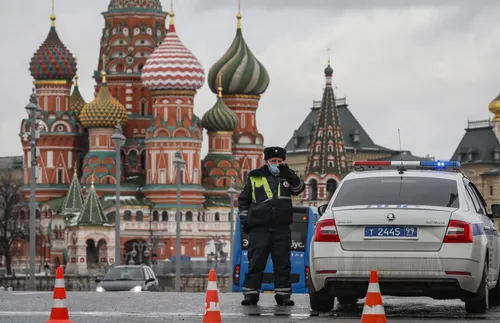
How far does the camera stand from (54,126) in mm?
111000

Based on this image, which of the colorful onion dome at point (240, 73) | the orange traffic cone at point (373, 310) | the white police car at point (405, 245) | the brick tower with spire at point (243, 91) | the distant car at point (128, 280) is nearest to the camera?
the orange traffic cone at point (373, 310)

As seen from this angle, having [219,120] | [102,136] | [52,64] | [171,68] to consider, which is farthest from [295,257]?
[52,64]

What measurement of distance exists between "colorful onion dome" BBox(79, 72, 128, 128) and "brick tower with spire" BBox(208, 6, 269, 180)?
380 inches

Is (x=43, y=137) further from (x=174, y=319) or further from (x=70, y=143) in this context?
(x=174, y=319)

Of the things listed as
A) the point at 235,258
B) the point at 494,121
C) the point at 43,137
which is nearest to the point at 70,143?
the point at 43,137

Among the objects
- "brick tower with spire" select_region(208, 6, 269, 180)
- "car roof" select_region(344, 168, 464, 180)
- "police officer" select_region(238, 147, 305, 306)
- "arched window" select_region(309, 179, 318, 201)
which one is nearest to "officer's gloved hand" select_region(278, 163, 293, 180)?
"police officer" select_region(238, 147, 305, 306)

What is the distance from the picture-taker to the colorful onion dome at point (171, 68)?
4257 inches

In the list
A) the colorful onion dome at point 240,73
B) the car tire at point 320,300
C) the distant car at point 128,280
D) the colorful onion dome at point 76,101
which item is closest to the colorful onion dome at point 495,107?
the colorful onion dome at point 240,73

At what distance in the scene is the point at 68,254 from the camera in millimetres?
103312

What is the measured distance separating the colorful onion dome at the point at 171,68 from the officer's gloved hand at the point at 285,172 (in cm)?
8994

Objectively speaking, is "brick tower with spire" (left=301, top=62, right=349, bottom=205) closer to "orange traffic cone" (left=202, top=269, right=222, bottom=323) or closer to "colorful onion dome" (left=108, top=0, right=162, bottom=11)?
"colorful onion dome" (left=108, top=0, right=162, bottom=11)

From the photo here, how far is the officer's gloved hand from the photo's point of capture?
1803cm

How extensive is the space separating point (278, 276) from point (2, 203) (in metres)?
95.0

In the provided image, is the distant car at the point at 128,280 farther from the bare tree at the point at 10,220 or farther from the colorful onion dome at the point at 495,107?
the colorful onion dome at the point at 495,107
